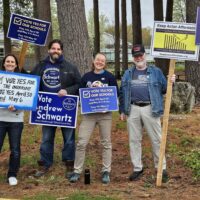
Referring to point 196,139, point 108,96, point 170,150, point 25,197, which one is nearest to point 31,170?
point 25,197

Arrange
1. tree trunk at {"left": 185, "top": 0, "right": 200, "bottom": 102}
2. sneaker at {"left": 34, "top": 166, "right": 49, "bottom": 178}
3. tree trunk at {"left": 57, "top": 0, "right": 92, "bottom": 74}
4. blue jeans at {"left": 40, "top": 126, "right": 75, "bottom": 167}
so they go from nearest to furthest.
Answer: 1. blue jeans at {"left": 40, "top": 126, "right": 75, "bottom": 167}
2. sneaker at {"left": 34, "top": 166, "right": 49, "bottom": 178}
3. tree trunk at {"left": 57, "top": 0, "right": 92, "bottom": 74}
4. tree trunk at {"left": 185, "top": 0, "right": 200, "bottom": 102}

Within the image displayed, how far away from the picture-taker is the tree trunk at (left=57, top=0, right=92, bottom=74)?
10.0 metres

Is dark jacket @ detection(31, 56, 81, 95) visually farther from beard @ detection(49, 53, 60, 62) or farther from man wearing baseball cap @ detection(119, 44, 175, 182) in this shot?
man wearing baseball cap @ detection(119, 44, 175, 182)

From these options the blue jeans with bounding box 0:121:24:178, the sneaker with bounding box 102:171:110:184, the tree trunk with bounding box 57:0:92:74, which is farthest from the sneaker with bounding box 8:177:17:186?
the tree trunk with bounding box 57:0:92:74

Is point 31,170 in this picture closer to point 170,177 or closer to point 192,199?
point 170,177

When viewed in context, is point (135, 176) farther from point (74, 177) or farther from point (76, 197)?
point (76, 197)

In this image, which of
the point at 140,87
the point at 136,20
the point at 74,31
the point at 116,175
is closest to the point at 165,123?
the point at 140,87

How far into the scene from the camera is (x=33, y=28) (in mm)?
7789

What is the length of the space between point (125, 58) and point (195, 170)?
23.6 m

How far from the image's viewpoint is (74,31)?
10.1 m

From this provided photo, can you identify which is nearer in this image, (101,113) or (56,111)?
(101,113)

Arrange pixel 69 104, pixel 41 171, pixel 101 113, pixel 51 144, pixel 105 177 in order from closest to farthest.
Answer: pixel 101 113, pixel 105 177, pixel 69 104, pixel 51 144, pixel 41 171

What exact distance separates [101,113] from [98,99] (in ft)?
0.73

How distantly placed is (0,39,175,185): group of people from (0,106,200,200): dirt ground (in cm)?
21
